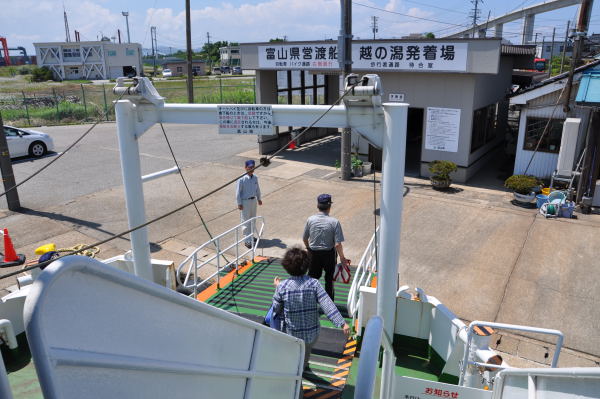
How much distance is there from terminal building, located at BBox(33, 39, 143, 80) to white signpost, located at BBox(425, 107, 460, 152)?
2229 inches

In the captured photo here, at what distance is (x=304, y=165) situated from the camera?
1756 centimetres

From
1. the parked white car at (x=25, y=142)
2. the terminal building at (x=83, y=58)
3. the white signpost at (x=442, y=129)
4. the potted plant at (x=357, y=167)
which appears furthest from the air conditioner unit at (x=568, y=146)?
the terminal building at (x=83, y=58)

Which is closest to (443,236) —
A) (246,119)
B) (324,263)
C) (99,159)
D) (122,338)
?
(324,263)

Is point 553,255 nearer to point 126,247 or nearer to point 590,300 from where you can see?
point 590,300

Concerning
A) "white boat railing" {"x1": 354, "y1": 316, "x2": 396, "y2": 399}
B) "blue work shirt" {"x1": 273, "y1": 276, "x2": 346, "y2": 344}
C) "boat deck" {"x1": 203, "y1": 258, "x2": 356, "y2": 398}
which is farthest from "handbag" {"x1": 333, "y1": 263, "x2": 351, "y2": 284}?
"white boat railing" {"x1": 354, "y1": 316, "x2": 396, "y2": 399}

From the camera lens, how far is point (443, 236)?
1063 centimetres

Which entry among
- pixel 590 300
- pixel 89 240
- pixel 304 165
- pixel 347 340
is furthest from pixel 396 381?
pixel 304 165

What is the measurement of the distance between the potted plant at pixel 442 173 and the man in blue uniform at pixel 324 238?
8908 millimetres

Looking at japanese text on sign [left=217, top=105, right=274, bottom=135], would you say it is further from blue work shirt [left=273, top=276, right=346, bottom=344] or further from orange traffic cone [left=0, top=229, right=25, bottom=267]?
orange traffic cone [left=0, top=229, right=25, bottom=267]

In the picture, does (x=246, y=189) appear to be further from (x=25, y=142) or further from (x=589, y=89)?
(x=25, y=142)

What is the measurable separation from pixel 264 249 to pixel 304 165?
8.02m

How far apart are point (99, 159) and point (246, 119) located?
15304 mm

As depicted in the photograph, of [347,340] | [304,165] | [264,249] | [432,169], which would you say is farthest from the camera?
[304,165]

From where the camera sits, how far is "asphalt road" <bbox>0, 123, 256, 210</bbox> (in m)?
14.3
